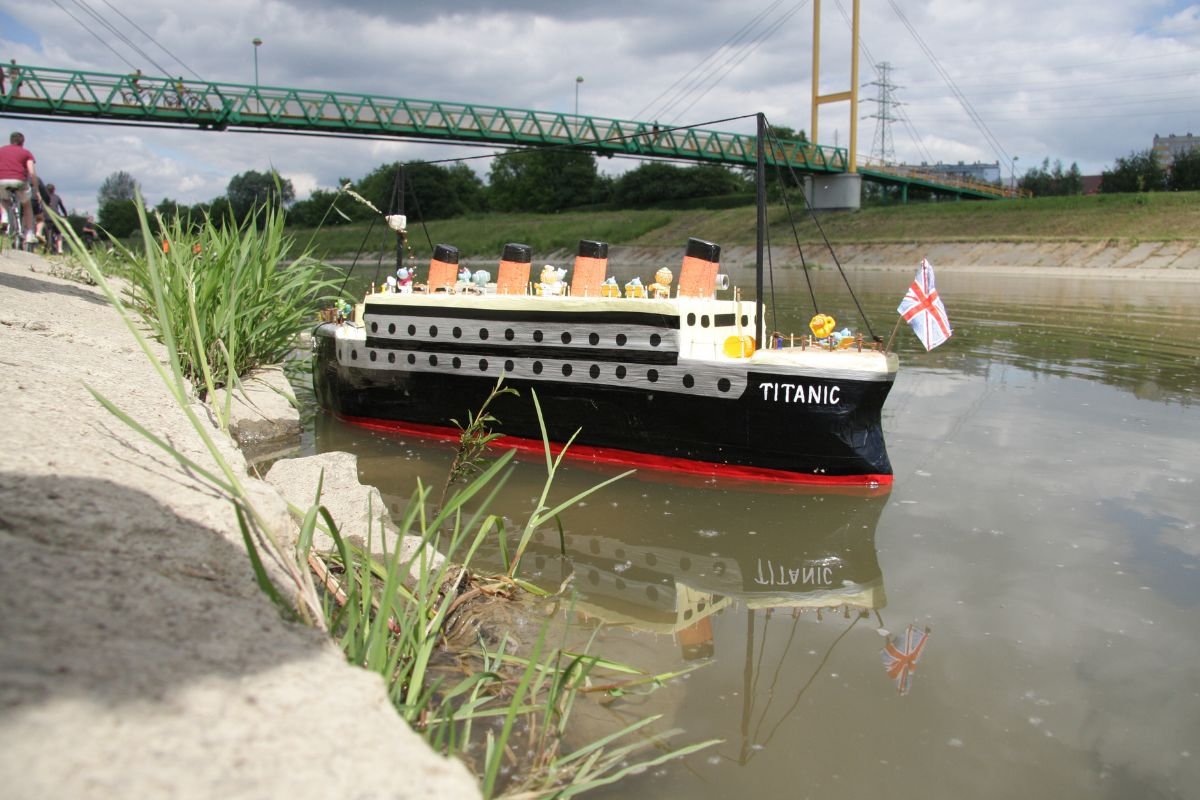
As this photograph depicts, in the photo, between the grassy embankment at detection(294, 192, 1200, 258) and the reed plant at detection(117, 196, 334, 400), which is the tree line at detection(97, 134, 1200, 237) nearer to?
the grassy embankment at detection(294, 192, 1200, 258)

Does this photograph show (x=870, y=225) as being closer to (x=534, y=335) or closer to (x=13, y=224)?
(x=13, y=224)

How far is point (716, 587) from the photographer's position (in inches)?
286

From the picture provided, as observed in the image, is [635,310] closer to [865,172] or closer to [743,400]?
[743,400]

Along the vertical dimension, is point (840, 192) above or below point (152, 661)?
above

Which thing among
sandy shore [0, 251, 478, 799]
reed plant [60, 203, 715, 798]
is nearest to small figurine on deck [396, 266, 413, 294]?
reed plant [60, 203, 715, 798]

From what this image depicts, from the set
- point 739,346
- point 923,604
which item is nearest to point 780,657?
point 923,604

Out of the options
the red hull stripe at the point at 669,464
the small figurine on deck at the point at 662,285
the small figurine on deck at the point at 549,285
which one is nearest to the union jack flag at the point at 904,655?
the red hull stripe at the point at 669,464

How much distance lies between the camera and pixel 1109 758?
4762 millimetres

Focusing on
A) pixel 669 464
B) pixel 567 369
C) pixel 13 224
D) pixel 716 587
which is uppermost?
pixel 13 224

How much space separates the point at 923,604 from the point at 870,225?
54.8 m

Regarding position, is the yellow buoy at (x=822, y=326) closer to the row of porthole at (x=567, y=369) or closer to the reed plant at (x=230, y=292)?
the row of porthole at (x=567, y=369)

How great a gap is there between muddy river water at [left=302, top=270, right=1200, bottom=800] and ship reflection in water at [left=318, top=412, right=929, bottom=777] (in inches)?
0.9

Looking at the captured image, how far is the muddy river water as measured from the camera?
477 centimetres

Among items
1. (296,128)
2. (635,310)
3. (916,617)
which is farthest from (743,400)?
(296,128)
